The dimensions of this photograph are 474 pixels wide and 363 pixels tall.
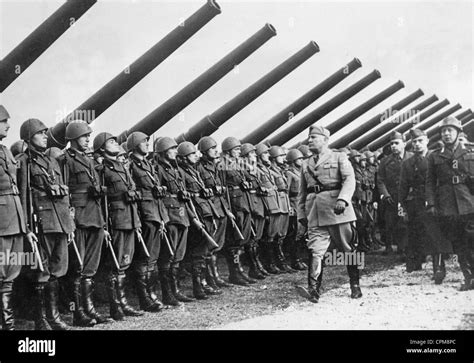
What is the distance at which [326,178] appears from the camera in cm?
748

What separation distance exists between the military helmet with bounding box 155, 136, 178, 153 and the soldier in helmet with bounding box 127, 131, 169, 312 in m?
0.48

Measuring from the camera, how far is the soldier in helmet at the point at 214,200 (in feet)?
29.0

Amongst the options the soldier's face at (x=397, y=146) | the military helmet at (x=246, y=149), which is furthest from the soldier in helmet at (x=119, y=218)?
the soldier's face at (x=397, y=146)

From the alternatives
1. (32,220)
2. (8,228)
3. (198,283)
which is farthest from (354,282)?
(8,228)

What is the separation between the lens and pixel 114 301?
6.91m

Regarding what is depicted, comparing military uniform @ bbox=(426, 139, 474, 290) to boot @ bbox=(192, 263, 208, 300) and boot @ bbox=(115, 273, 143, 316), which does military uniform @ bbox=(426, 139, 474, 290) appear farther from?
boot @ bbox=(115, 273, 143, 316)

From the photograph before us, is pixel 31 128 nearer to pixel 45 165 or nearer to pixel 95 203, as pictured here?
pixel 45 165

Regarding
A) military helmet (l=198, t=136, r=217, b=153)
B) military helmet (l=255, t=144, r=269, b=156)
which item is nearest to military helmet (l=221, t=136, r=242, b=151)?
military helmet (l=198, t=136, r=217, b=153)

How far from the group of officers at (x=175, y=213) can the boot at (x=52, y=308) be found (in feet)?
0.03

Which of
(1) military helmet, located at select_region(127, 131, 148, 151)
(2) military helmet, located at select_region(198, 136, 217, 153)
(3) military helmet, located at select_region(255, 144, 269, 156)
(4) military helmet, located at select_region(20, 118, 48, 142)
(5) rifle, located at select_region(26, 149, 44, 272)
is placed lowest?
(5) rifle, located at select_region(26, 149, 44, 272)

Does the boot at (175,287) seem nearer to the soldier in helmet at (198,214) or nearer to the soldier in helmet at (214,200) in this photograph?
the soldier in helmet at (198,214)

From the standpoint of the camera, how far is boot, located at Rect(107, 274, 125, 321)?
271 inches
